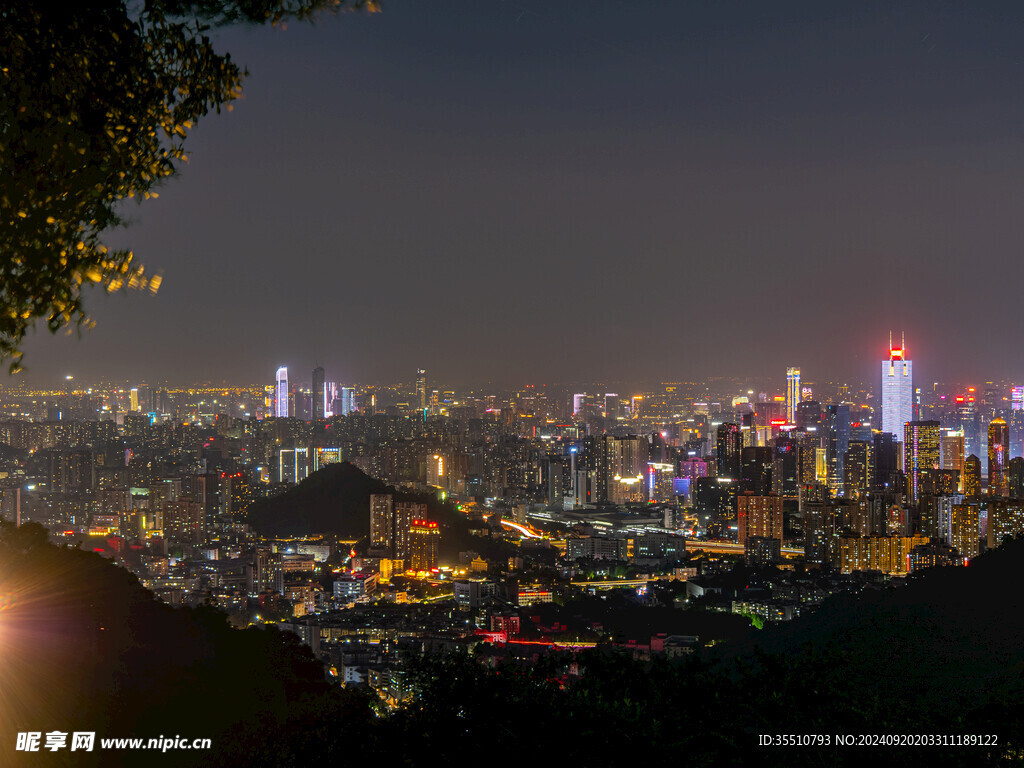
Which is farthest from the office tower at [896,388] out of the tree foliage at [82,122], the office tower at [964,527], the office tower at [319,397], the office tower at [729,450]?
the tree foliage at [82,122]

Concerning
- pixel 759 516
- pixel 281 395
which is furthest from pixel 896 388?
pixel 281 395

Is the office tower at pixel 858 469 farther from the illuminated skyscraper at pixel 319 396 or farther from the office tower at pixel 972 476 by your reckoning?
the illuminated skyscraper at pixel 319 396

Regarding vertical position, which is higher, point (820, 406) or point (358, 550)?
point (820, 406)

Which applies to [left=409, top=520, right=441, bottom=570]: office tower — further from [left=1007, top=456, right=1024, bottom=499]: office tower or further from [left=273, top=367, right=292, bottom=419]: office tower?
[left=273, top=367, right=292, bottom=419]: office tower

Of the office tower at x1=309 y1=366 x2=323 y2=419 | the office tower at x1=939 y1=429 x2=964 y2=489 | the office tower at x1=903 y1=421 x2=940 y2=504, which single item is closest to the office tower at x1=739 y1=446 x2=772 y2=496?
the office tower at x1=903 y1=421 x2=940 y2=504

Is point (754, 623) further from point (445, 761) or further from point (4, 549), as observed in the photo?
point (445, 761)

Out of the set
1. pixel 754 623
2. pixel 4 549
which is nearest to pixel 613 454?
pixel 754 623
